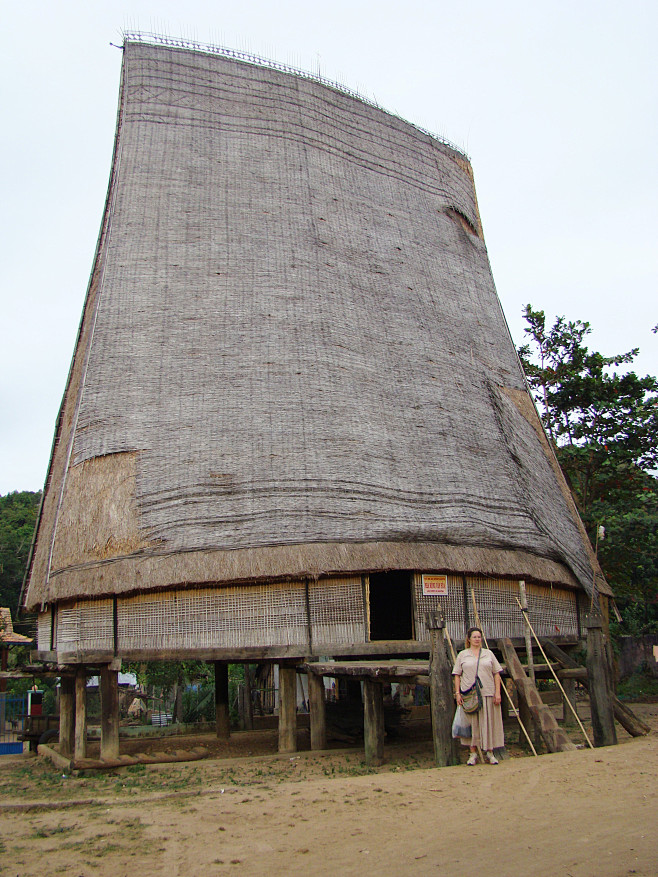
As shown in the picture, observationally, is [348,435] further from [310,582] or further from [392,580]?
[392,580]

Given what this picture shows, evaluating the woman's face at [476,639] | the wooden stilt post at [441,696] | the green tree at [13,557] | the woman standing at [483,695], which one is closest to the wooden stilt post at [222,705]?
the wooden stilt post at [441,696]

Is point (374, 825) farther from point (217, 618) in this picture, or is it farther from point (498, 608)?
point (498, 608)

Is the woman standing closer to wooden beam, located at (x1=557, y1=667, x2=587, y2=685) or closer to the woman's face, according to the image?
the woman's face

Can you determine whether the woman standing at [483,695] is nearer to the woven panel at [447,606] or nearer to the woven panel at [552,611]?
the woven panel at [447,606]

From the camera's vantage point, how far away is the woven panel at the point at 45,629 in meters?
11.6

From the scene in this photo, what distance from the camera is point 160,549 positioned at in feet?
32.4

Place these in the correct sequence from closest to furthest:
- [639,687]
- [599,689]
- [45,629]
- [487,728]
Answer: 1. [487,728]
2. [599,689]
3. [45,629]
4. [639,687]

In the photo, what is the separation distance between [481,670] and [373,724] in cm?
236

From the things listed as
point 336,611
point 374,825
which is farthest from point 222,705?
point 374,825

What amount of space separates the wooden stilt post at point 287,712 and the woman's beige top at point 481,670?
158 inches

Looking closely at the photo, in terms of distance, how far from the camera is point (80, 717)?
1064cm

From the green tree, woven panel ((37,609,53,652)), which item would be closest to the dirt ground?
woven panel ((37,609,53,652))

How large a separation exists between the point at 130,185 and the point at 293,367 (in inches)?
186

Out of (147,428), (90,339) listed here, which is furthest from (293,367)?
(90,339)
